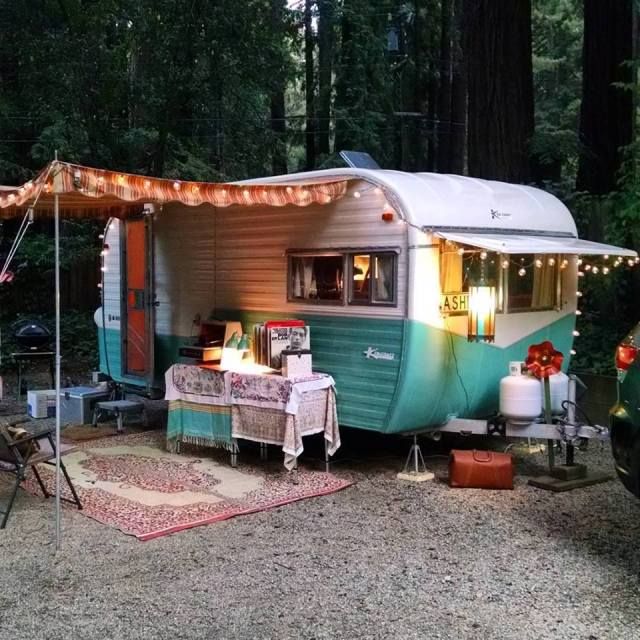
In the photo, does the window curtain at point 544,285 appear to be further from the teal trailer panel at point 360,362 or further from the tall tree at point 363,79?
the tall tree at point 363,79

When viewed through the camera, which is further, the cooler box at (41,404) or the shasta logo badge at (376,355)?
the cooler box at (41,404)

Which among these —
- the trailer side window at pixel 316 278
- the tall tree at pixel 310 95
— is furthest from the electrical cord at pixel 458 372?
the tall tree at pixel 310 95

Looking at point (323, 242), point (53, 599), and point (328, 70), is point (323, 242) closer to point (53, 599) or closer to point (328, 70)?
point (53, 599)

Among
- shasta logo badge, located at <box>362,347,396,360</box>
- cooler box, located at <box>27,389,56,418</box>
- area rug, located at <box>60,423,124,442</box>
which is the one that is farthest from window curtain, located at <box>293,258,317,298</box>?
cooler box, located at <box>27,389,56,418</box>

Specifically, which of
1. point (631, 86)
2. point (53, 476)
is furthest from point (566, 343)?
point (53, 476)

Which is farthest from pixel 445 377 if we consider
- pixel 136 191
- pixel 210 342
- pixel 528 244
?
pixel 136 191

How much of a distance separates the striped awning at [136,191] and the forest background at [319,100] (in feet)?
14.6

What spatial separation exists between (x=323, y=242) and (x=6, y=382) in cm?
715

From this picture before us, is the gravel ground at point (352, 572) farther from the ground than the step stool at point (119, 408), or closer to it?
closer to it

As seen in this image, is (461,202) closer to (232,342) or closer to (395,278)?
(395,278)

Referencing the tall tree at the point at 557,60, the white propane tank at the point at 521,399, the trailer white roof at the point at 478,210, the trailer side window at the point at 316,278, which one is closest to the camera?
the trailer white roof at the point at 478,210

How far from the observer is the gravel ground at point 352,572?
13.2 ft

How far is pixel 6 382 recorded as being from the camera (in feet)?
40.3

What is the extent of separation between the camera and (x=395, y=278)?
6.59 metres
